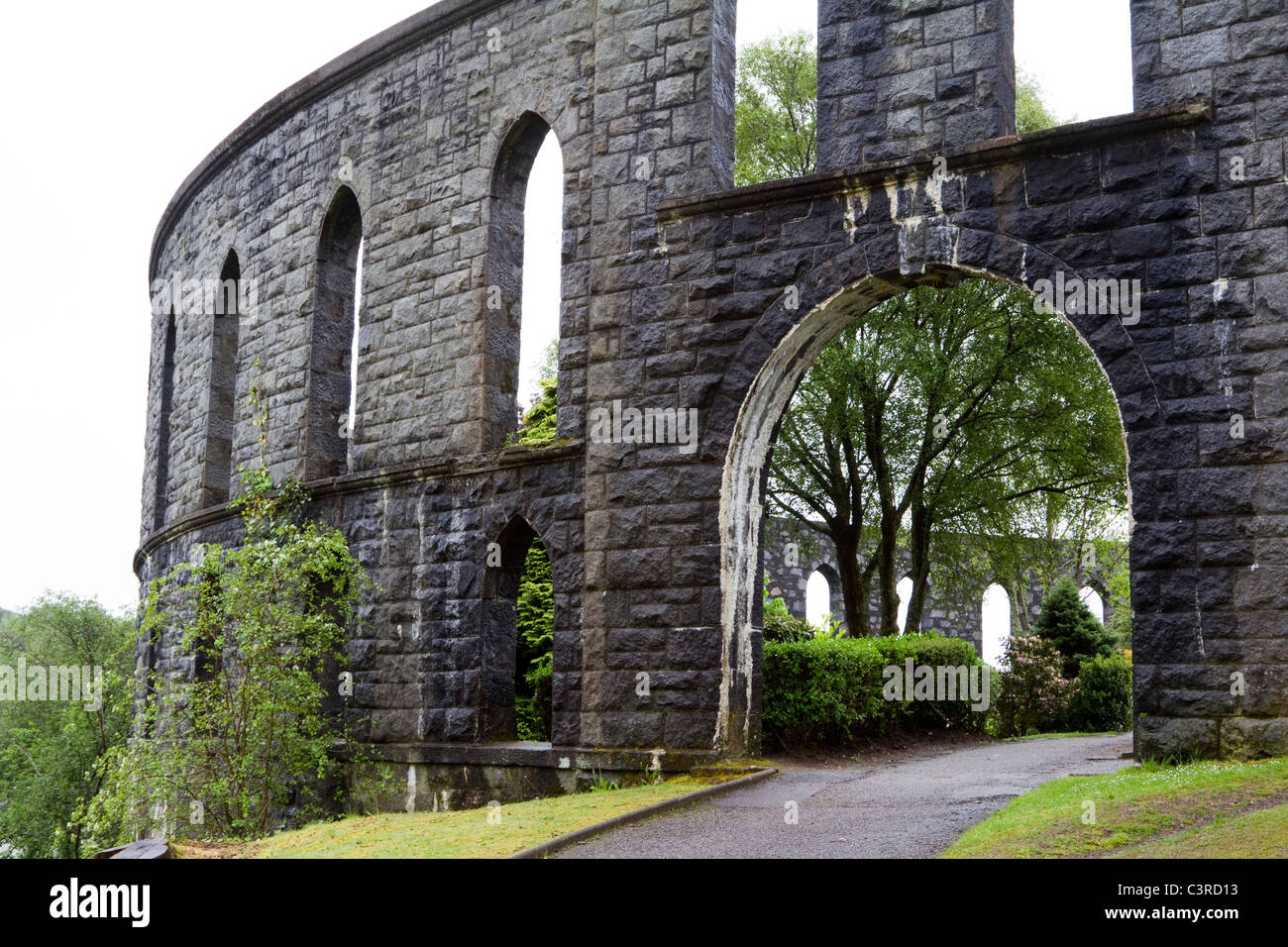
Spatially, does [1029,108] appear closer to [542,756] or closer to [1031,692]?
[1031,692]

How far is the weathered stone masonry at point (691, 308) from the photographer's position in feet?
25.9

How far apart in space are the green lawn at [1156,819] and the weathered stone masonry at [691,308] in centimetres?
83

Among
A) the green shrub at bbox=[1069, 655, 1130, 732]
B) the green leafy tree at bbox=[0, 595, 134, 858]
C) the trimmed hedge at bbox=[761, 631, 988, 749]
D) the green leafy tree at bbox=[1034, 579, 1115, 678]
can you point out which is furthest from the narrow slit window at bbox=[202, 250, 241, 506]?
the green leafy tree at bbox=[1034, 579, 1115, 678]

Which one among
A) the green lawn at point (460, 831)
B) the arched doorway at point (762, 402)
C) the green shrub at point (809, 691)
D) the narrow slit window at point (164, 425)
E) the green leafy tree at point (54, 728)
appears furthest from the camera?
the green leafy tree at point (54, 728)

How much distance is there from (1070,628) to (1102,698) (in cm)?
301

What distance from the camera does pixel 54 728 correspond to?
98.0 ft

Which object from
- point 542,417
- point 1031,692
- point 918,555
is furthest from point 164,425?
point 1031,692

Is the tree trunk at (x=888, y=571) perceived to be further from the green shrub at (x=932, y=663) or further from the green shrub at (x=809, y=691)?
the green shrub at (x=809, y=691)

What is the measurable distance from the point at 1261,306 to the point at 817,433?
9.88 metres

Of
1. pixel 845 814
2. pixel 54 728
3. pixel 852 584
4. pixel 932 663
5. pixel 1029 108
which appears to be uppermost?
pixel 1029 108

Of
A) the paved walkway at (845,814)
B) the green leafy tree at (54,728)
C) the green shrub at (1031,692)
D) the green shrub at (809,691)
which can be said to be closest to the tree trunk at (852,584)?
the green shrub at (1031,692)

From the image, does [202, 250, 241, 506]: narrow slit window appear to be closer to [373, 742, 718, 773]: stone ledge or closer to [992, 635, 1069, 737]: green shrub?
[373, 742, 718, 773]: stone ledge

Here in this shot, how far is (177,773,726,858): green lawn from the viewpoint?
6.81m

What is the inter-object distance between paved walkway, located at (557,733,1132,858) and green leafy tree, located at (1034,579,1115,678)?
862cm
